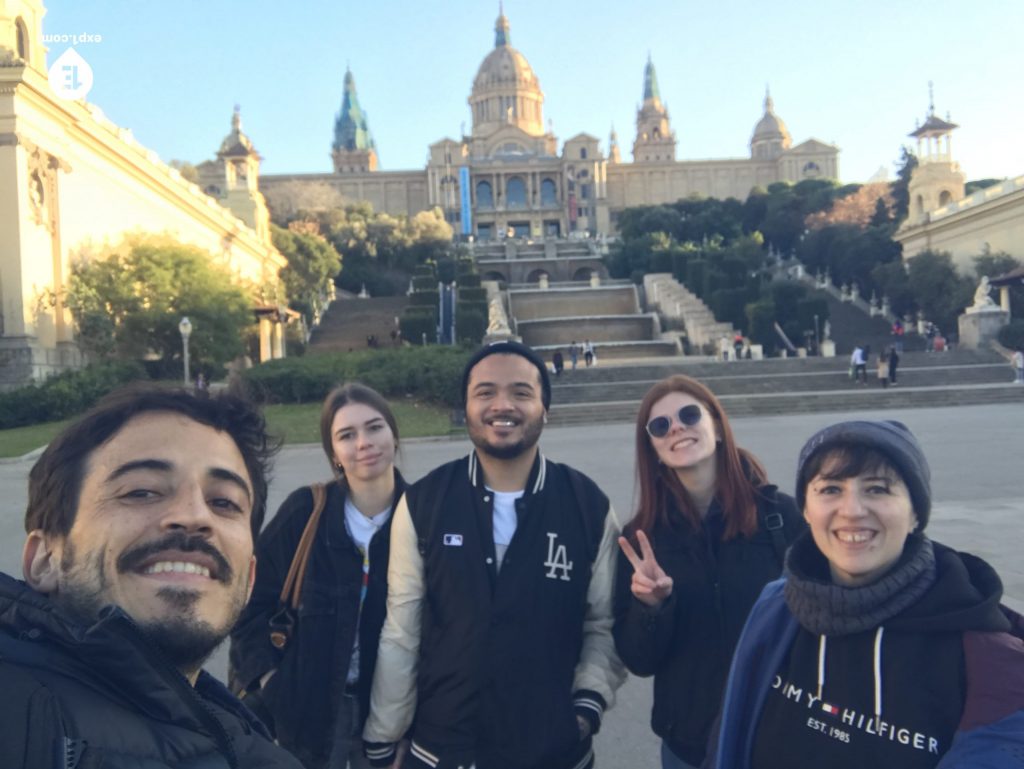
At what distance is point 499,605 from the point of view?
8.38 feet

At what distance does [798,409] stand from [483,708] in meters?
20.7

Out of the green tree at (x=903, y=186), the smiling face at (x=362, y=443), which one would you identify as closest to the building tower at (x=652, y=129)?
the green tree at (x=903, y=186)

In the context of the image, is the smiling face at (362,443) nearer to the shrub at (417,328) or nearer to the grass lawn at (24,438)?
the grass lawn at (24,438)

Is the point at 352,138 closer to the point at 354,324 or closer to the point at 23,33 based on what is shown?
the point at 354,324

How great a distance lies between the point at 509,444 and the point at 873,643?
1.28m

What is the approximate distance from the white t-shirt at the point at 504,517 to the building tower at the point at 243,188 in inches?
1920

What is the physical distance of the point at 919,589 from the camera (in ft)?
5.94

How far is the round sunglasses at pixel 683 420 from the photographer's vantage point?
2.81 metres

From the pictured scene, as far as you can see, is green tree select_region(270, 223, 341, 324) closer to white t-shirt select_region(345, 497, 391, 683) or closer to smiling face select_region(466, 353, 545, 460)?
white t-shirt select_region(345, 497, 391, 683)

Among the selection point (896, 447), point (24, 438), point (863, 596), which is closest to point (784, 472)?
point (896, 447)

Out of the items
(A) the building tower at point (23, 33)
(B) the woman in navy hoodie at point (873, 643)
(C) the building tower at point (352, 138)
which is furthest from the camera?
(C) the building tower at point (352, 138)

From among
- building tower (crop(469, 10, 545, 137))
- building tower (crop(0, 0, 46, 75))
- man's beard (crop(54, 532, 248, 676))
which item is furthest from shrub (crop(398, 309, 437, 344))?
building tower (crop(469, 10, 545, 137))

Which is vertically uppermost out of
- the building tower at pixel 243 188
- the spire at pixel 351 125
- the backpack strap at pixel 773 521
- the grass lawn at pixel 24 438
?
the spire at pixel 351 125

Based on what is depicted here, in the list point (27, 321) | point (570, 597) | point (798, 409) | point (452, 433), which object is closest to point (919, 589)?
point (570, 597)
